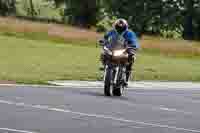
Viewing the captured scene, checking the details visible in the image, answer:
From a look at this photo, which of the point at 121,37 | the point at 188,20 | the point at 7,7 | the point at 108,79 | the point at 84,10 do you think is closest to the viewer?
the point at 108,79

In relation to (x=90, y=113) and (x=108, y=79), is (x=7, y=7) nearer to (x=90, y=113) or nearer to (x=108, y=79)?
(x=108, y=79)

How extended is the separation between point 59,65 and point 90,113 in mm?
17503

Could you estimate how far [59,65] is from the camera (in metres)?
32.0

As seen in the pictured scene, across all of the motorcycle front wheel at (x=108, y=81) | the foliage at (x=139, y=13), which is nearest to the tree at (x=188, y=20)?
the foliage at (x=139, y=13)

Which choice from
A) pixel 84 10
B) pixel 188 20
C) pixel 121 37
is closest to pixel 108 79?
pixel 121 37

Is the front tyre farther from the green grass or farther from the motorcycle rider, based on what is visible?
the green grass

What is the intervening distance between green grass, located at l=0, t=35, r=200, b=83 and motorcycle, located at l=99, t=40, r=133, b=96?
4448mm

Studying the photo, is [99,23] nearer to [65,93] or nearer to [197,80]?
[197,80]

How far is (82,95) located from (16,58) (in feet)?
50.8

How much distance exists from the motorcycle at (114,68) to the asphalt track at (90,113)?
1.01ft

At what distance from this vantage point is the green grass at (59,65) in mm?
26767

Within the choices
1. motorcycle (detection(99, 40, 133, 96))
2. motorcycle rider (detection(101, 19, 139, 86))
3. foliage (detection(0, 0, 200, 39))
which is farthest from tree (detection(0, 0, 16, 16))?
motorcycle (detection(99, 40, 133, 96))

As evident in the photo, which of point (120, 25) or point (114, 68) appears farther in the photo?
point (120, 25)

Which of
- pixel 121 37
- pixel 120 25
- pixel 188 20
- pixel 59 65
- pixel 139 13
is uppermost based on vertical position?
pixel 120 25
